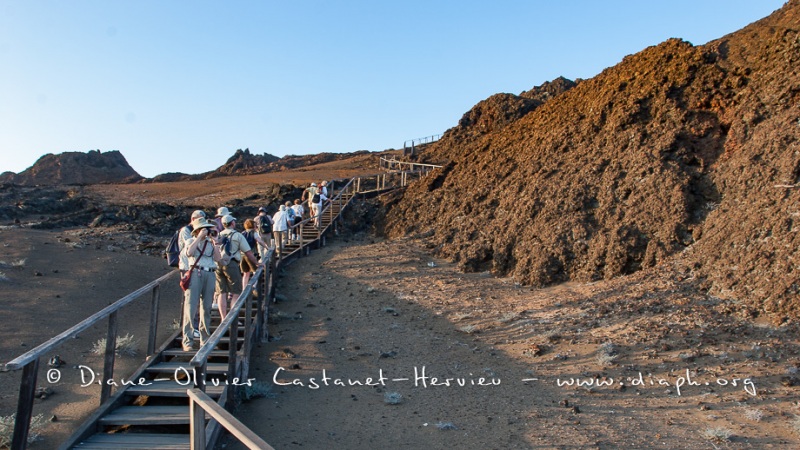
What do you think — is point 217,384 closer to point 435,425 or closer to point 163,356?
point 163,356

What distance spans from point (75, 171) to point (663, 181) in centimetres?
5026

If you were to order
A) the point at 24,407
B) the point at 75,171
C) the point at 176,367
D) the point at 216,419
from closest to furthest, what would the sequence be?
1. the point at 216,419
2. the point at 24,407
3. the point at 176,367
4. the point at 75,171

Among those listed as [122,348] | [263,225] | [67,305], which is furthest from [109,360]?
[263,225]

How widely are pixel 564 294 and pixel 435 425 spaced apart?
16.1ft

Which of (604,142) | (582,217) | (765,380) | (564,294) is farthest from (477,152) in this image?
(765,380)

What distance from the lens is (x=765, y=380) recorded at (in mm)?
6926

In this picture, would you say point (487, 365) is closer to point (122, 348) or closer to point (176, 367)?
point (176, 367)

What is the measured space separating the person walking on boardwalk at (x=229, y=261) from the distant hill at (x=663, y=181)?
18.8 feet

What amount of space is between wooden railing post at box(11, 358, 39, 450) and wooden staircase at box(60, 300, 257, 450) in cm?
39

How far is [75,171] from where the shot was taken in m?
50.5

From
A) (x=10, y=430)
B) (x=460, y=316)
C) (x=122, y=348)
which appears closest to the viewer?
(x=10, y=430)

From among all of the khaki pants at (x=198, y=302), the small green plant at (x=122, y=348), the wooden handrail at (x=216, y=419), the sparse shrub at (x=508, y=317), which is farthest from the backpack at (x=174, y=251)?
the sparse shrub at (x=508, y=317)

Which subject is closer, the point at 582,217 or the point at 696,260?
the point at 696,260

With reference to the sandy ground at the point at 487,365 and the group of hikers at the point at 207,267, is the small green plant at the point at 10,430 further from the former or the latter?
the group of hikers at the point at 207,267
